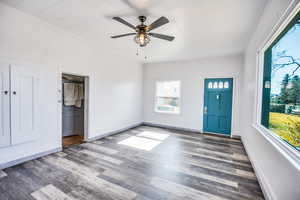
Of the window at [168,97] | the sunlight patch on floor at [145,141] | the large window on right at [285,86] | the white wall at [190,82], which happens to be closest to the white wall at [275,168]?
the large window on right at [285,86]

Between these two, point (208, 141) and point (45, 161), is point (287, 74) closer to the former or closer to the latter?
point (208, 141)

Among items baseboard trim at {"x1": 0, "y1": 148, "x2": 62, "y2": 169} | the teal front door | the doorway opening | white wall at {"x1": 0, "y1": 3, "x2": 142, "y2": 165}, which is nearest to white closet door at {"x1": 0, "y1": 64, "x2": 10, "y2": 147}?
white wall at {"x1": 0, "y1": 3, "x2": 142, "y2": 165}

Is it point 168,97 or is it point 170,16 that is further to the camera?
point 168,97

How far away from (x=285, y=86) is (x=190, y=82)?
3927 mm

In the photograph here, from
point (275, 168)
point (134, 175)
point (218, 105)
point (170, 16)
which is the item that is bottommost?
point (134, 175)

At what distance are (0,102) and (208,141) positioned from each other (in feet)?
16.5

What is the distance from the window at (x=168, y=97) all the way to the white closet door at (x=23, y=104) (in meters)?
4.46

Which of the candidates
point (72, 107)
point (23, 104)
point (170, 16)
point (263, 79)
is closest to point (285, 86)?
point (263, 79)

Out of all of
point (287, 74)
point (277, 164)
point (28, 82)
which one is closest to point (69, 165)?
point (28, 82)

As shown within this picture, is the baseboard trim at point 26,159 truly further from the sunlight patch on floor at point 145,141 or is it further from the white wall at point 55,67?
the sunlight patch on floor at point 145,141

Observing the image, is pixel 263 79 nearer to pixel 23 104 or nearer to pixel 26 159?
pixel 23 104

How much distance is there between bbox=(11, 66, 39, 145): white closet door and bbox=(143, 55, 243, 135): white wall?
14.2 ft

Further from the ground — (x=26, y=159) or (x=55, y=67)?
(x=55, y=67)

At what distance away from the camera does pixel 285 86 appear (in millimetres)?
1747
